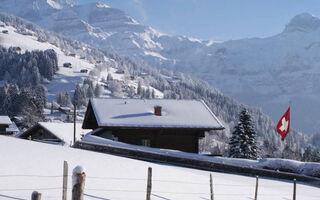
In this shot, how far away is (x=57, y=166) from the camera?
13.8 meters

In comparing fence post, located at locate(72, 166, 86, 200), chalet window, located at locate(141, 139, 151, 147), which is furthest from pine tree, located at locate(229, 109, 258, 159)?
fence post, located at locate(72, 166, 86, 200)

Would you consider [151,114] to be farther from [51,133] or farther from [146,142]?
[51,133]

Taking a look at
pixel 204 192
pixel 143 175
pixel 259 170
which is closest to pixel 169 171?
pixel 143 175

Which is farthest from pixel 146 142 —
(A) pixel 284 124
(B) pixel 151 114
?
(A) pixel 284 124

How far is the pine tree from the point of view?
175 feet

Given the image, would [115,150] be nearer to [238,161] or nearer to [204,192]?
[238,161]

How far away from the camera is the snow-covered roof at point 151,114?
32.9m

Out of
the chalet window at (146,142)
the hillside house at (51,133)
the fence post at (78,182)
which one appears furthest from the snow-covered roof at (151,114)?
the fence post at (78,182)

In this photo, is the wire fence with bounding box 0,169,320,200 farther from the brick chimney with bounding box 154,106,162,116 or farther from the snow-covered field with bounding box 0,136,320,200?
the brick chimney with bounding box 154,106,162,116

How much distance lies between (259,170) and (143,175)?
9297mm

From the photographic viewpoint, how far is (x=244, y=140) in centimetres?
5397

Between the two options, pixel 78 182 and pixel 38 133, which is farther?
pixel 38 133

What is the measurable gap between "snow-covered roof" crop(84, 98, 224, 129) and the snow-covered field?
15054 mm

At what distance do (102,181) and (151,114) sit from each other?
22.0m
